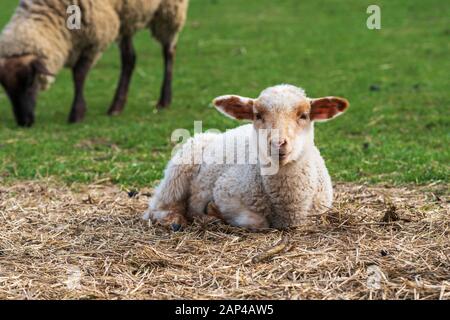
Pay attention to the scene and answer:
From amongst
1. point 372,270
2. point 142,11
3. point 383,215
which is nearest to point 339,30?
point 142,11

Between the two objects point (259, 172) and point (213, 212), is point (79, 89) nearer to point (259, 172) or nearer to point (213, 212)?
point (213, 212)

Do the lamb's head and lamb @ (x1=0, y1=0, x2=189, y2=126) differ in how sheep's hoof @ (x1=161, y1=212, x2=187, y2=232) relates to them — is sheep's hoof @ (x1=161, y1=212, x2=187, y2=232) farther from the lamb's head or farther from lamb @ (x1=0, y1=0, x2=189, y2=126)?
lamb @ (x1=0, y1=0, x2=189, y2=126)

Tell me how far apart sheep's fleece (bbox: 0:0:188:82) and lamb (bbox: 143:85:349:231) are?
5.38 meters

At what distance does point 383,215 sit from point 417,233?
464 millimetres

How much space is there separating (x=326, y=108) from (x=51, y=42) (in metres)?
6.48

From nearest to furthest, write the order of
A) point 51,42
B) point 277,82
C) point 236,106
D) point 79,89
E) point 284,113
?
1. point 284,113
2. point 236,106
3. point 51,42
4. point 79,89
5. point 277,82

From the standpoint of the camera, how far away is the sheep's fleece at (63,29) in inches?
428

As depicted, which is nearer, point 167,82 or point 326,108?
point 326,108

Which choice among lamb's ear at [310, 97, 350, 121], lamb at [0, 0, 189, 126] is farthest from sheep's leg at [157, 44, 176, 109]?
lamb's ear at [310, 97, 350, 121]

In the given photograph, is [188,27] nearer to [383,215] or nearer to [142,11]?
[142,11]

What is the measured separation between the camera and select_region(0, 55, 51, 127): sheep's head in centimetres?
1080

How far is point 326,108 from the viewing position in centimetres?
533

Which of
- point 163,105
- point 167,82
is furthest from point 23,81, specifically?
point 167,82

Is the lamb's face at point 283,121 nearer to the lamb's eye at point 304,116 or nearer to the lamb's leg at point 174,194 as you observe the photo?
the lamb's eye at point 304,116
